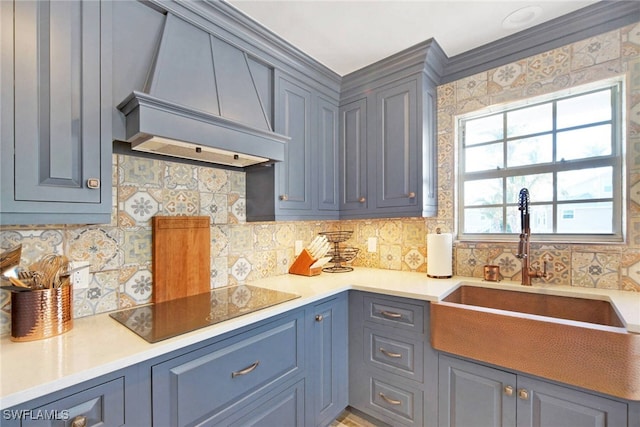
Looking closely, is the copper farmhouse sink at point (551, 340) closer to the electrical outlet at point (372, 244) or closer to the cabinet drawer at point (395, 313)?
the cabinet drawer at point (395, 313)

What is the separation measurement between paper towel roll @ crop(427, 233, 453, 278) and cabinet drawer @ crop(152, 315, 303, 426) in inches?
39.7

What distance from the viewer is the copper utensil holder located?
95 cm

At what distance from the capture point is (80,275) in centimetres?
122

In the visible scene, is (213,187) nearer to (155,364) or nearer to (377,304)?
(155,364)

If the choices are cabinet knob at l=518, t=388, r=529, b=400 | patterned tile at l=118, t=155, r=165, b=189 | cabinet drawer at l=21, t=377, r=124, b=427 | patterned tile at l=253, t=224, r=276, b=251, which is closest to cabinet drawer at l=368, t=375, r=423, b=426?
cabinet knob at l=518, t=388, r=529, b=400

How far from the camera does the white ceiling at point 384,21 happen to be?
1476mm

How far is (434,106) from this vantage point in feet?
6.75

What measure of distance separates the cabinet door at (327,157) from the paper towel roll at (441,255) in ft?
2.53

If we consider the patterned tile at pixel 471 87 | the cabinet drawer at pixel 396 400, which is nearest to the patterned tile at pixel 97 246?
the cabinet drawer at pixel 396 400

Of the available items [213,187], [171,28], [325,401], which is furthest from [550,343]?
[171,28]

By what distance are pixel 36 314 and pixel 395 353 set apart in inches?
64.2

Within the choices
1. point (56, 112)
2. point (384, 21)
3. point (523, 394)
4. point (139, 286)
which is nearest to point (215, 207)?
point (139, 286)

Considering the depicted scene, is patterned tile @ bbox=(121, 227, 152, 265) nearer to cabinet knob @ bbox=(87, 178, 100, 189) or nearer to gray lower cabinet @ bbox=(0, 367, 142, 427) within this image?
cabinet knob @ bbox=(87, 178, 100, 189)

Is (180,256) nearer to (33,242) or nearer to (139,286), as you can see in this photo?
(139,286)
